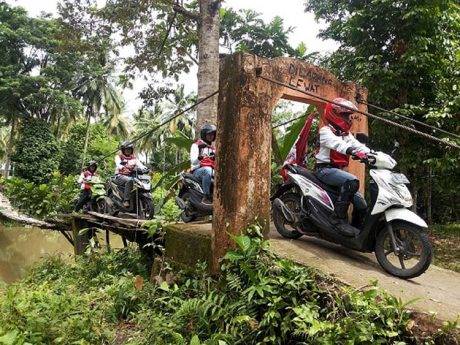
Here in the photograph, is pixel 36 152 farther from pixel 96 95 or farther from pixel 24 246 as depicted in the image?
pixel 24 246

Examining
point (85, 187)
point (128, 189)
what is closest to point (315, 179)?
point (128, 189)

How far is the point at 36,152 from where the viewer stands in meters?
24.7

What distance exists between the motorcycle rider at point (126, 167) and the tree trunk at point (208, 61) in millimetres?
1371

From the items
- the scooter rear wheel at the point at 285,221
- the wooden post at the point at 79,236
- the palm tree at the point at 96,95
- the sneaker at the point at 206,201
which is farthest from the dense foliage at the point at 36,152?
the scooter rear wheel at the point at 285,221

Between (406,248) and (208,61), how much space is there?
6388 millimetres

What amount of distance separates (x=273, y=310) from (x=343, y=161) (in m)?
2.04

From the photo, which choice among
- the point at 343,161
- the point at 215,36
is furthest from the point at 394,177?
the point at 215,36

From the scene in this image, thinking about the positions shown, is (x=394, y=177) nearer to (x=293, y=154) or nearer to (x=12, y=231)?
(x=293, y=154)

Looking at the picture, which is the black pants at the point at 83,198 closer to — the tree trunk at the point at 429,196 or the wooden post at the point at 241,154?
the wooden post at the point at 241,154

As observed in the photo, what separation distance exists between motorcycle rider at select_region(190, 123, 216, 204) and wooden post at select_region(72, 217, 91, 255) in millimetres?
2945

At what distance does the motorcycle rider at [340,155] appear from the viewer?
442 centimetres

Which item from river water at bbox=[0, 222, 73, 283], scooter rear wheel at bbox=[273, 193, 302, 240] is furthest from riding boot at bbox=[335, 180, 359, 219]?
river water at bbox=[0, 222, 73, 283]

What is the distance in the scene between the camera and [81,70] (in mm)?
27406

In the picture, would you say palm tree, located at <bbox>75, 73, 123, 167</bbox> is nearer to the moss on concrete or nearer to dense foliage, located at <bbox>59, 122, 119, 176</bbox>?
dense foliage, located at <bbox>59, 122, 119, 176</bbox>
